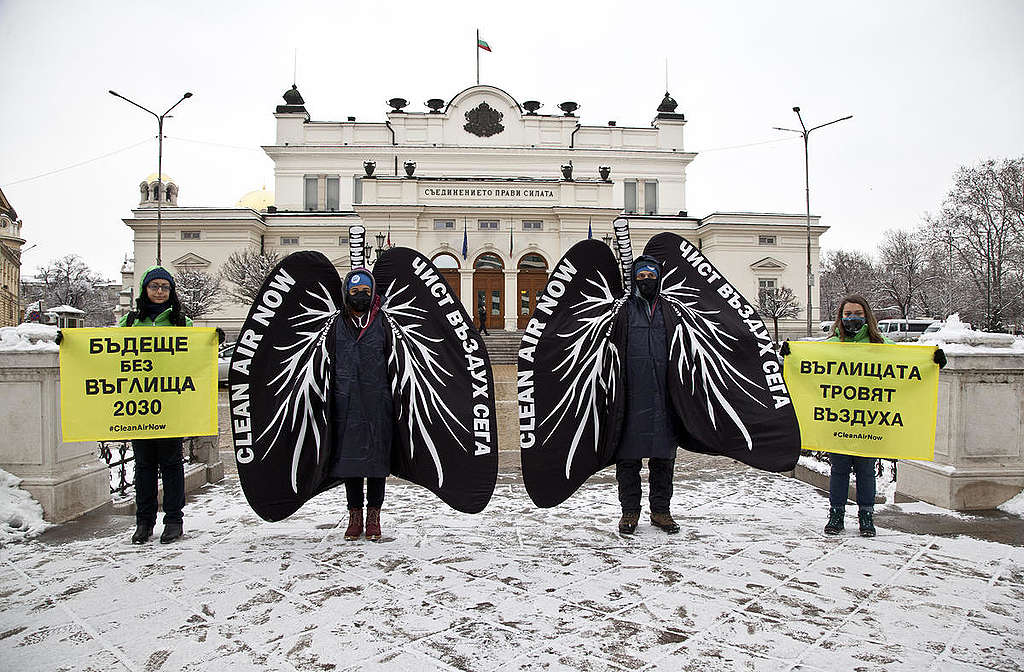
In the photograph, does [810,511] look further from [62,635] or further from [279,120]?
[279,120]

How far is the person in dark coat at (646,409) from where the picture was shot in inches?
200

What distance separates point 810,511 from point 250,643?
4915mm

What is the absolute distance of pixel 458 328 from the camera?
17.2ft

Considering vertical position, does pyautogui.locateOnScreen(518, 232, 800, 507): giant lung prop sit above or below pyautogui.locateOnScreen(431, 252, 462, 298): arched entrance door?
below

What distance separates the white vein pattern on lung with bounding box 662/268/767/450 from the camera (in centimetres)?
523

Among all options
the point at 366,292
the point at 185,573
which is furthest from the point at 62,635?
the point at 366,292

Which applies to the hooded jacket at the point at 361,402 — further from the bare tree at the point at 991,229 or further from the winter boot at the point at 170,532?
the bare tree at the point at 991,229

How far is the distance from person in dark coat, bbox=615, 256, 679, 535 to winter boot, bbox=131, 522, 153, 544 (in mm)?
3699

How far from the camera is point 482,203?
37406 mm

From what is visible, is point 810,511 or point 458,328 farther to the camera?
point 810,511

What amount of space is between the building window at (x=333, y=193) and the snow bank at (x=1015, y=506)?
4477cm

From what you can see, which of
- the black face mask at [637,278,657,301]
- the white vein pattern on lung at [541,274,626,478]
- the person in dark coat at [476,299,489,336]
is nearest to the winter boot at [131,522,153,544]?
the white vein pattern on lung at [541,274,626,478]

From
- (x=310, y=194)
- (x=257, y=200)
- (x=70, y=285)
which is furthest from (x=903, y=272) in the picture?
(x=70, y=285)

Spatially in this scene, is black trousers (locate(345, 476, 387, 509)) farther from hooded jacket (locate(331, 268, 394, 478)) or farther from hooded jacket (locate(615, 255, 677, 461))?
hooded jacket (locate(615, 255, 677, 461))
